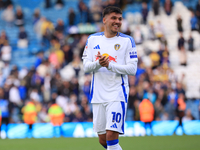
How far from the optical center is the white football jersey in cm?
570

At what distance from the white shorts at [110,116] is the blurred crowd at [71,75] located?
10233mm

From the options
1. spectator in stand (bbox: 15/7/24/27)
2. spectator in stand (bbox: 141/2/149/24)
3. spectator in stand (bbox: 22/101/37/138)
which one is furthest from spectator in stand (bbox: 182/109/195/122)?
spectator in stand (bbox: 15/7/24/27)

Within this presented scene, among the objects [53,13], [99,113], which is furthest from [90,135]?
[53,13]

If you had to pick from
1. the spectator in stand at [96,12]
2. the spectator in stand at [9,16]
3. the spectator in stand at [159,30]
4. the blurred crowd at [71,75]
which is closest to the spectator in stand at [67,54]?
the blurred crowd at [71,75]

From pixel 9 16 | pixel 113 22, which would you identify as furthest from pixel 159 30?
pixel 113 22

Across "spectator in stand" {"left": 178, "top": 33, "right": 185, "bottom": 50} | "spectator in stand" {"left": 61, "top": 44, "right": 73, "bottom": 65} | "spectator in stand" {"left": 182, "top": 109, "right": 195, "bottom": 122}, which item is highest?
"spectator in stand" {"left": 178, "top": 33, "right": 185, "bottom": 50}

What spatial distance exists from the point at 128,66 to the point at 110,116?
77 cm

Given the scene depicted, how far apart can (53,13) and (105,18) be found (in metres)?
18.9

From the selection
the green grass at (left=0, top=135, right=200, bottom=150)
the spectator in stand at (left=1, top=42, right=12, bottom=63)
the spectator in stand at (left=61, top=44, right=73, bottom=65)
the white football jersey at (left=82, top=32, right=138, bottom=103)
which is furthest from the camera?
the spectator in stand at (left=1, top=42, right=12, bottom=63)

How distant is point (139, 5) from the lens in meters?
23.5

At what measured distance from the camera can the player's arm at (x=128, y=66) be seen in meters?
5.58

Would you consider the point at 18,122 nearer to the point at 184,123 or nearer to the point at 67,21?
the point at 184,123

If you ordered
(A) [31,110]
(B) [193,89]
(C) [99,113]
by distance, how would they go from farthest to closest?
(B) [193,89] < (A) [31,110] < (C) [99,113]

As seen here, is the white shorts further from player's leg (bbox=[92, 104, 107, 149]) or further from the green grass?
the green grass
